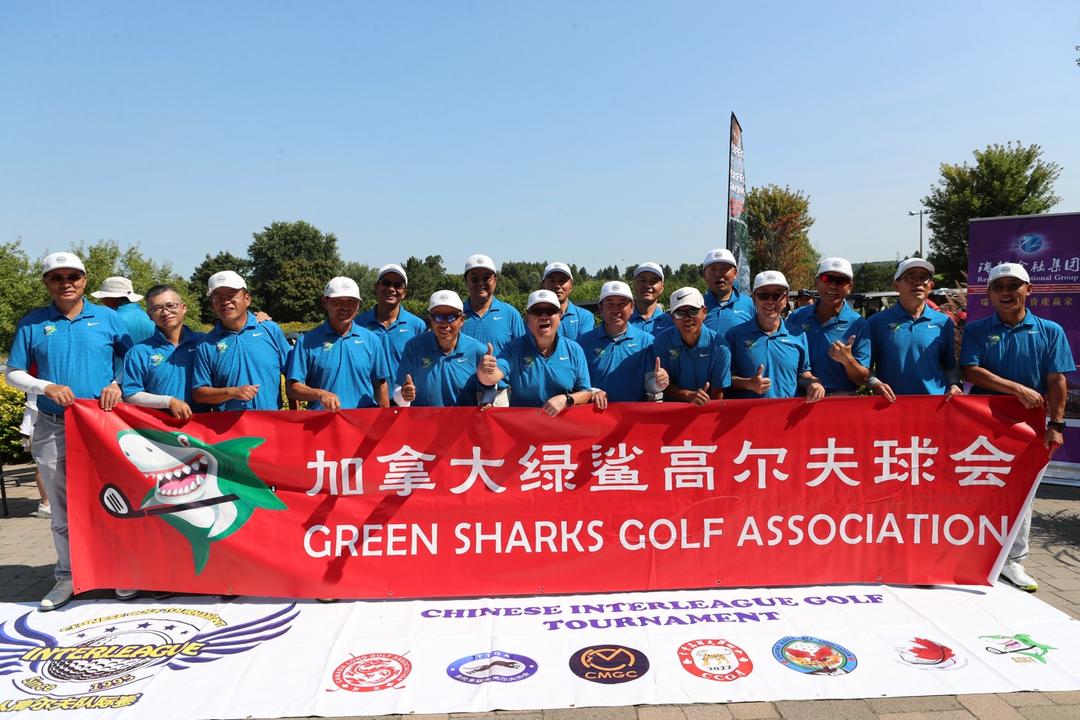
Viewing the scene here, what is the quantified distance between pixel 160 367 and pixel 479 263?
262 cm

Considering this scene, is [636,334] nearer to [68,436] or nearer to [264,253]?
[68,436]

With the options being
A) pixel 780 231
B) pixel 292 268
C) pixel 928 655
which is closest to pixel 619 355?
pixel 928 655

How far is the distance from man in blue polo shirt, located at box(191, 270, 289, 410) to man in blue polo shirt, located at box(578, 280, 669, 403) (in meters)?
2.24

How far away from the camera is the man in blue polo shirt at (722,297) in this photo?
18.5 ft

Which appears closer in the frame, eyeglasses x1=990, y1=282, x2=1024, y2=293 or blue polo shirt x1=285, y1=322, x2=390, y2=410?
eyeglasses x1=990, y1=282, x2=1024, y2=293

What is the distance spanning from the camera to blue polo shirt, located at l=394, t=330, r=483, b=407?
4652mm

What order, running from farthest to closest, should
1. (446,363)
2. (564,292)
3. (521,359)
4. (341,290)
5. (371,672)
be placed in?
(564,292) → (341,290) → (446,363) → (521,359) → (371,672)

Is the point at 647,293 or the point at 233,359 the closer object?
the point at 233,359

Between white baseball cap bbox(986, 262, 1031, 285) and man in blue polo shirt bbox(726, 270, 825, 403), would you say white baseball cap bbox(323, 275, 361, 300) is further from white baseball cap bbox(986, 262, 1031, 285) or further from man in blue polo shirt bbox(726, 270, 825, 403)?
white baseball cap bbox(986, 262, 1031, 285)

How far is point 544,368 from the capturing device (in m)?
4.49

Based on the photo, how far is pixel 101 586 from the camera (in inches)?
177

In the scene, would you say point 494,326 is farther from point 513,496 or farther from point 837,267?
point 837,267

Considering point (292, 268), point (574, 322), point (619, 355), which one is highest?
point (292, 268)

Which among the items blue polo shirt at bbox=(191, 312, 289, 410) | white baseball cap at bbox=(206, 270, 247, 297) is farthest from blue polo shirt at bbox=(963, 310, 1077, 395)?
white baseball cap at bbox=(206, 270, 247, 297)
